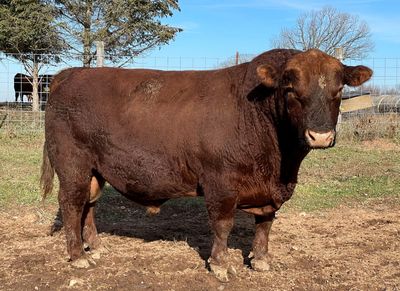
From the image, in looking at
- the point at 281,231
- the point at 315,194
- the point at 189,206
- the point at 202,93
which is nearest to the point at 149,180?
the point at 202,93

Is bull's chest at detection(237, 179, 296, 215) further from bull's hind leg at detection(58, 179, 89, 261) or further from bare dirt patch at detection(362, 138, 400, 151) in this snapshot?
bare dirt patch at detection(362, 138, 400, 151)

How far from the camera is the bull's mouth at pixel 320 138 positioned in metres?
3.70

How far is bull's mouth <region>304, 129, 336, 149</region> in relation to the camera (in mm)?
3695

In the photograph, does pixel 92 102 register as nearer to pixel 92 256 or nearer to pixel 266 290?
pixel 92 256

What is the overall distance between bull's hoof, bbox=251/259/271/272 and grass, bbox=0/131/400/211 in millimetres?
2479

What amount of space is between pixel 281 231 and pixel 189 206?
5.64ft

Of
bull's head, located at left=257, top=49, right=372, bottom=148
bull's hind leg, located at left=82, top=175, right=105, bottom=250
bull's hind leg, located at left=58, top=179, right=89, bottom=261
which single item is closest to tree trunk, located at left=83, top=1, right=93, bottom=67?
bull's hind leg, located at left=82, top=175, right=105, bottom=250

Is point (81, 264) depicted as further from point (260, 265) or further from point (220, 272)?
point (260, 265)

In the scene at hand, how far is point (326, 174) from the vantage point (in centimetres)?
961

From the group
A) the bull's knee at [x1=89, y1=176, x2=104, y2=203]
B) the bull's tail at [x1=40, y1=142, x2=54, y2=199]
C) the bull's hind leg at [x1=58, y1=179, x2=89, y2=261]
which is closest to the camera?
the bull's hind leg at [x1=58, y1=179, x2=89, y2=261]

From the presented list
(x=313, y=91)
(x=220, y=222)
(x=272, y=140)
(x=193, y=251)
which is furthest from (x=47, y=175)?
(x=313, y=91)

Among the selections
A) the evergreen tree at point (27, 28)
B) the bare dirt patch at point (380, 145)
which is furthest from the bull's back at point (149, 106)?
the evergreen tree at point (27, 28)

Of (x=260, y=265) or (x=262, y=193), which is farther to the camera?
(x=260, y=265)

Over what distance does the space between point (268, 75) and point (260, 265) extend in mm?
1904
